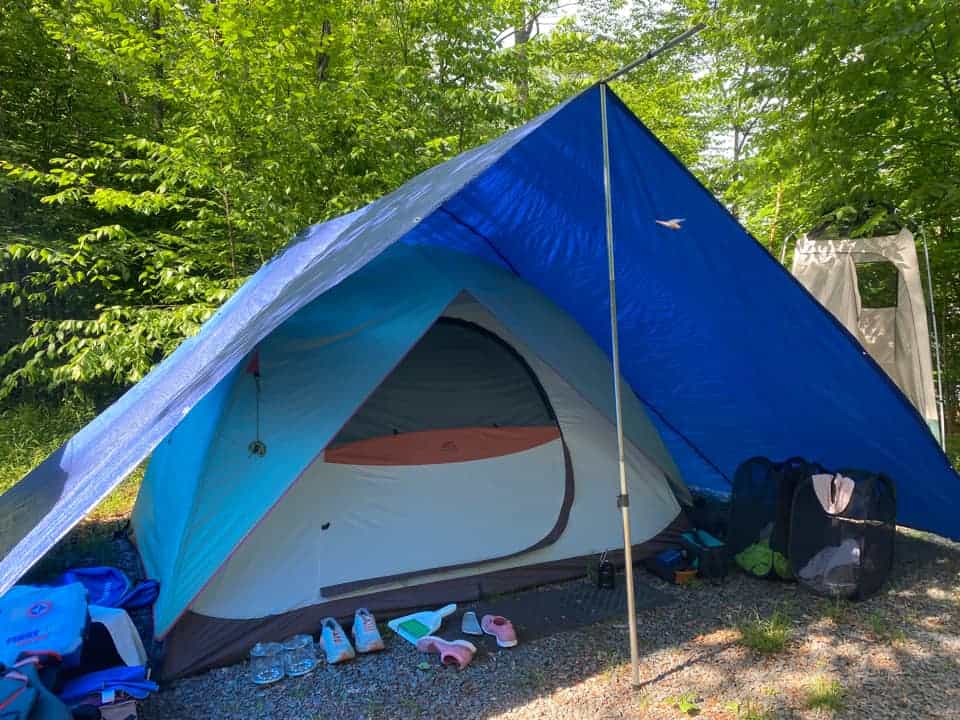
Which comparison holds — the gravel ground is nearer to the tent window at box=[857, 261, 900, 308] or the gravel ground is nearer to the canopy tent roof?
the canopy tent roof

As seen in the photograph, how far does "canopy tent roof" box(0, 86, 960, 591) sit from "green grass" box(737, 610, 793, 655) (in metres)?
0.99

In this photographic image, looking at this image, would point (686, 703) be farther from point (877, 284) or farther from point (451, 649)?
point (877, 284)

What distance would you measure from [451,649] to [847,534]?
1.88m

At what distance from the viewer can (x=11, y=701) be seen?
67.1 inches

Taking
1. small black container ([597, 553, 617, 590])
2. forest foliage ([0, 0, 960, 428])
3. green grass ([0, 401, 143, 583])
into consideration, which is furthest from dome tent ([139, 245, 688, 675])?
forest foliage ([0, 0, 960, 428])

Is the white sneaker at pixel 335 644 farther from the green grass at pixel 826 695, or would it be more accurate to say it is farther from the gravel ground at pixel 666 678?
the green grass at pixel 826 695

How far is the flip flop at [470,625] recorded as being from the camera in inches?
105

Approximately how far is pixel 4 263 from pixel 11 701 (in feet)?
18.8

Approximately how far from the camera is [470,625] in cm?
269

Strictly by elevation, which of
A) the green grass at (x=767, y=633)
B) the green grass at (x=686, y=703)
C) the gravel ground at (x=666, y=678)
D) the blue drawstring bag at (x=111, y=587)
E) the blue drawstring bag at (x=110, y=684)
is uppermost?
the blue drawstring bag at (x=111, y=587)

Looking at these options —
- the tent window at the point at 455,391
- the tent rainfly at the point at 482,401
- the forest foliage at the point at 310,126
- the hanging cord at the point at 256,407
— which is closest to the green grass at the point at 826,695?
the tent rainfly at the point at 482,401

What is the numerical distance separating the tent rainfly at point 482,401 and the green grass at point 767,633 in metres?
0.69

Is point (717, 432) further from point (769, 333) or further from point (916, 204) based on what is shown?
point (916, 204)

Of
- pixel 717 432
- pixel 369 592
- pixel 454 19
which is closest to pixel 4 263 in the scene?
pixel 454 19
